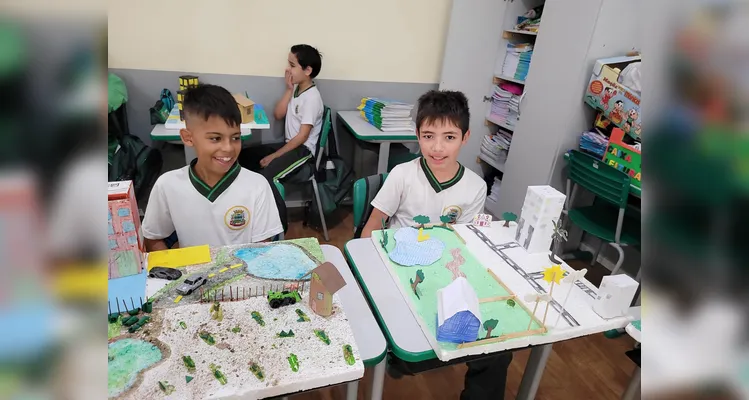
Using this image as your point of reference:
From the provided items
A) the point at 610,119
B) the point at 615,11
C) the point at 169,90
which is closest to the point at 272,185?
the point at 169,90

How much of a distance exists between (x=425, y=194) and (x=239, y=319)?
93 cm

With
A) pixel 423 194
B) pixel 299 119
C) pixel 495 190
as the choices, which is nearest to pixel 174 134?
pixel 299 119

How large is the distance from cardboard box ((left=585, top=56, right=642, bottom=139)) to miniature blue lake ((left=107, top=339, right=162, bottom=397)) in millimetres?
2234

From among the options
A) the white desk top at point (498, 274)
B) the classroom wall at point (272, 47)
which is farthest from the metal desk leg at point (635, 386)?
the classroom wall at point (272, 47)

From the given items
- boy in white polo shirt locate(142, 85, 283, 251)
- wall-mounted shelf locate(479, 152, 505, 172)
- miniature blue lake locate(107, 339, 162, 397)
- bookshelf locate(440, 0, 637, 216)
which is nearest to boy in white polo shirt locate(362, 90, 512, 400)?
boy in white polo shirt locate(142, 85, 283, 251)

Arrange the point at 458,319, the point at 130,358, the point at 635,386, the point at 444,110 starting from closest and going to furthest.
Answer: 1. the point at 635,386
2. the point at 130,358
3. the point at 458,319
4. the point at 444,110

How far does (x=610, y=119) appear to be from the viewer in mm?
2393

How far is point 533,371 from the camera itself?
4.67 ft

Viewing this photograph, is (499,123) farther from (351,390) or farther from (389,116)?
(351,390)

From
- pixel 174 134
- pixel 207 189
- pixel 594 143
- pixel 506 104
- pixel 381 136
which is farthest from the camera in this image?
pixel 506 104

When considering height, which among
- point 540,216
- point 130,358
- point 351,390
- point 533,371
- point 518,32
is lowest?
point 533,371

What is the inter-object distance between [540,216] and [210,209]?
1.05 metres

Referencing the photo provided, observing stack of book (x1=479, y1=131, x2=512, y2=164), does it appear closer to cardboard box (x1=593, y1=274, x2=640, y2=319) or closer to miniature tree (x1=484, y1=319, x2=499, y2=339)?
cardboard box (x1=593, y1=274, x2=640, y2=319)

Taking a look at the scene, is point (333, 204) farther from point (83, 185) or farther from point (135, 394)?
point (83, 185)
